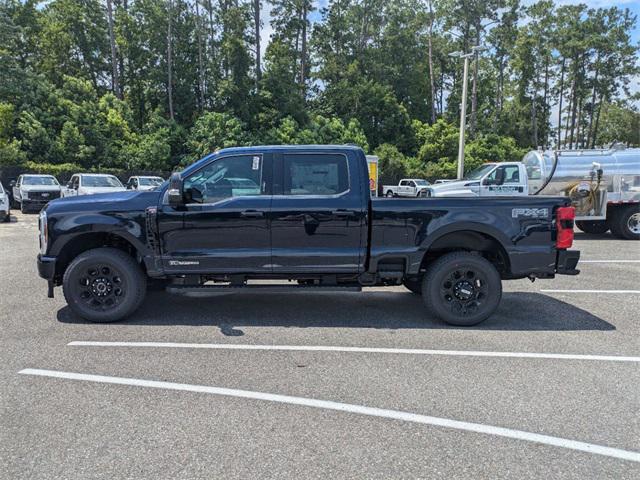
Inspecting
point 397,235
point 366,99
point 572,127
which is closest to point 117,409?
point 397,235

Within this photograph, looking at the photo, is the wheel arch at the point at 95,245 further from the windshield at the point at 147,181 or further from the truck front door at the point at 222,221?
the windshield at the point at 147,181

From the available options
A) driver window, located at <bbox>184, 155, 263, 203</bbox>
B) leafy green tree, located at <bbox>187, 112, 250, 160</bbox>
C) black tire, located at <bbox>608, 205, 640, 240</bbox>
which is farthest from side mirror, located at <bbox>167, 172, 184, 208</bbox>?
leafy green tree, located at <bbox>187, 112, 250, 160</bbox>

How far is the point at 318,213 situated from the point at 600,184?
11087 mm

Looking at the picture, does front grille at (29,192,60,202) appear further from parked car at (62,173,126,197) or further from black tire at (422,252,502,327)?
black tire at (422,252,502,327)

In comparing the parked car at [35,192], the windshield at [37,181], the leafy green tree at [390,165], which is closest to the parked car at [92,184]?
the parked car at [35,192]

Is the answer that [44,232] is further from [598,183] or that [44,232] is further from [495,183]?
[598,183]

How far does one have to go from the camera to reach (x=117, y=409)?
12.5 feet

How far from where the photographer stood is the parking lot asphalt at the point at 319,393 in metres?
3.15

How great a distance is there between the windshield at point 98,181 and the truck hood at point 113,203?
15.2 m

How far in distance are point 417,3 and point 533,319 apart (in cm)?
5627

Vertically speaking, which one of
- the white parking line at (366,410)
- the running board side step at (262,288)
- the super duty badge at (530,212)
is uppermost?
the super duty badge at (530,212)

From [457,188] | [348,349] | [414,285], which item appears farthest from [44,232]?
[457,188]

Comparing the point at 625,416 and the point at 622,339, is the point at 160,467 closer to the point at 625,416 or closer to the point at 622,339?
the point at 625,416

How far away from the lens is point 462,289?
19.7 ft
